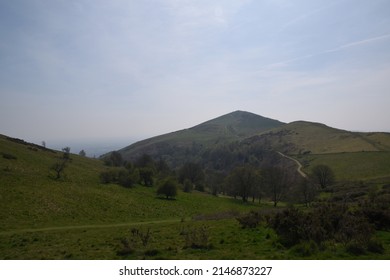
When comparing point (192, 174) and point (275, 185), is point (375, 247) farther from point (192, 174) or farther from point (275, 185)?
point (192, 174)

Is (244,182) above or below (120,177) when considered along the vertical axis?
below

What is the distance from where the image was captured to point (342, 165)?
320 feet

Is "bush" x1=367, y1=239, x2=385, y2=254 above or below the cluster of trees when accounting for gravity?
below

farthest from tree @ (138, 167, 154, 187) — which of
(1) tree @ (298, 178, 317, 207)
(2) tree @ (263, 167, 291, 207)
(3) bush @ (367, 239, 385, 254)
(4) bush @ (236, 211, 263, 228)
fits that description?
(3) bush @ (367, 239, 385, 254)

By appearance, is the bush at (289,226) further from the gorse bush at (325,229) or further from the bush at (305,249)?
the bush at (305,249)

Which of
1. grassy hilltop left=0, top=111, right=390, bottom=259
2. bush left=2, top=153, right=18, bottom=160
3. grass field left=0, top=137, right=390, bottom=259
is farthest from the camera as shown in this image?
bush left=2, top=153, right=18, bottom=160

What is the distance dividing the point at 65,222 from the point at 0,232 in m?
8.09

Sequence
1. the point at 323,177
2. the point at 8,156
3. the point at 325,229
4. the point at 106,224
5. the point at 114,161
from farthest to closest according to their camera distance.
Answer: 1. the point at 114,161
2. the point at 323,177
3. the point at 8,156
4. the point at 106,224
5. the point at 325,229

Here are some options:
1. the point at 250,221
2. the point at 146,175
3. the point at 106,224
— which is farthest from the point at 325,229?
the point at 146,175

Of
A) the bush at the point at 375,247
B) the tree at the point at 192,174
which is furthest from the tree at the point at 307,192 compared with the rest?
the bush at the point at 375,247

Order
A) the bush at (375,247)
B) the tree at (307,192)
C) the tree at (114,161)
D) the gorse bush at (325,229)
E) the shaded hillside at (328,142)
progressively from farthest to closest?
the shaded hillside at (328,142) < the tree at (114,161) < the tree at (307,192) < the gorse bush at (325,229) < the bush at (375,247)

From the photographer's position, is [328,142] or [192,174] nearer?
[192,174]

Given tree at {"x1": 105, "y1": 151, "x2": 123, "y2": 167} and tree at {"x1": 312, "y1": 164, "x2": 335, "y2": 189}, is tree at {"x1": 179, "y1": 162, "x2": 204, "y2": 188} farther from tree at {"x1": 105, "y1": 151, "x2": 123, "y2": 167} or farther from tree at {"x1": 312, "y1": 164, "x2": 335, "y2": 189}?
tree at {"x1": 312, "y1": 164, "x2": 335, "y2": 189}

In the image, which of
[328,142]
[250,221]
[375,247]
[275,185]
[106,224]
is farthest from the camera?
[328,142]
